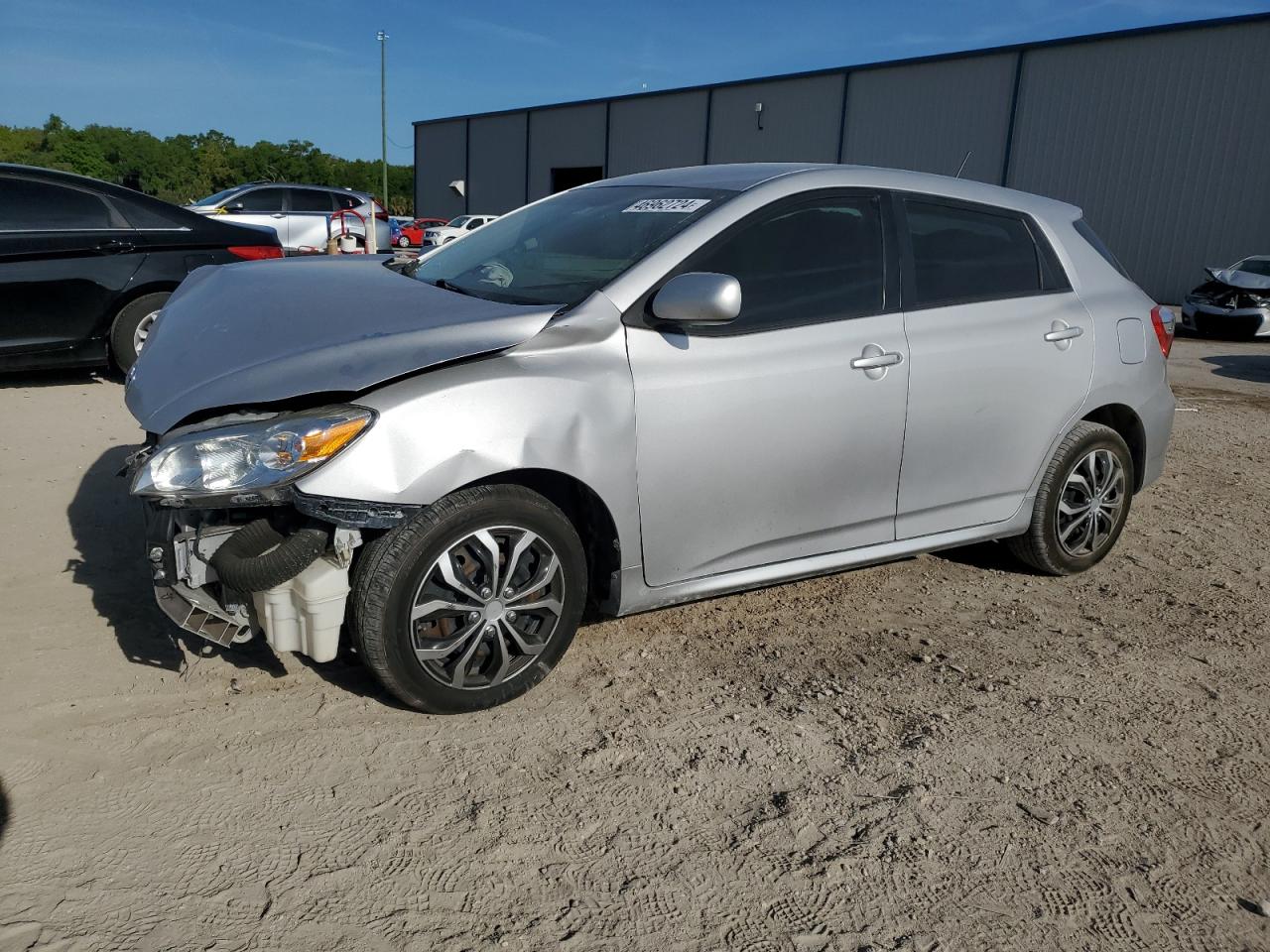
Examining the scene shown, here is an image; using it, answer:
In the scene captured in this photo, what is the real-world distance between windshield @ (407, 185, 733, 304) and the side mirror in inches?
9.7

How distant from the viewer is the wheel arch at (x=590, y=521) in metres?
3.13

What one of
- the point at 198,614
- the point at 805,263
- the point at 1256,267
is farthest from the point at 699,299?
the point at 1256,267

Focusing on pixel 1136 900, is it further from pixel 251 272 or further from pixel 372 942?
pixel 251 272

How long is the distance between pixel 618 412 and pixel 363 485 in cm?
81

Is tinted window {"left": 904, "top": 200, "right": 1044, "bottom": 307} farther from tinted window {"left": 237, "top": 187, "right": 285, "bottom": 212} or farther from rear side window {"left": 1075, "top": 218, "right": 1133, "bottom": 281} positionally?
tinted window {"left": 237, "top": 187, "right": 285, "bottom": 212}

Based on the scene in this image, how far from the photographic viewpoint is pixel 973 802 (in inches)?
110

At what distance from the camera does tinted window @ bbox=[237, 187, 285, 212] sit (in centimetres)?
1714

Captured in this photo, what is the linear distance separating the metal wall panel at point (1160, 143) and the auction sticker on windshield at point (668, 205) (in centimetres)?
2240

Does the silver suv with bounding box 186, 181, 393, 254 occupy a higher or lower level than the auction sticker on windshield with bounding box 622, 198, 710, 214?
higher

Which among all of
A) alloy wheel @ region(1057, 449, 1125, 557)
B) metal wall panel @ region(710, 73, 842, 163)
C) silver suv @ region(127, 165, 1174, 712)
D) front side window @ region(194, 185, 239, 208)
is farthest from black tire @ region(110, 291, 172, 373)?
metal wall panel @ region(710, 73, 842, 163)

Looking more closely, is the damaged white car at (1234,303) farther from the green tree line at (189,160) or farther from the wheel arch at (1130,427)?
the green tree line at (189,160)

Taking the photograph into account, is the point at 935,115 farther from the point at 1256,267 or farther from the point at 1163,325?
the point at 1163,325

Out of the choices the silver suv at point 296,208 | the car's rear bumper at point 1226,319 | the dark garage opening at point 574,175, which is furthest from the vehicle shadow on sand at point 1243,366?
the dark garage opening at point 574,175

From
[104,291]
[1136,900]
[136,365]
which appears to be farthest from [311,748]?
[104,291]
